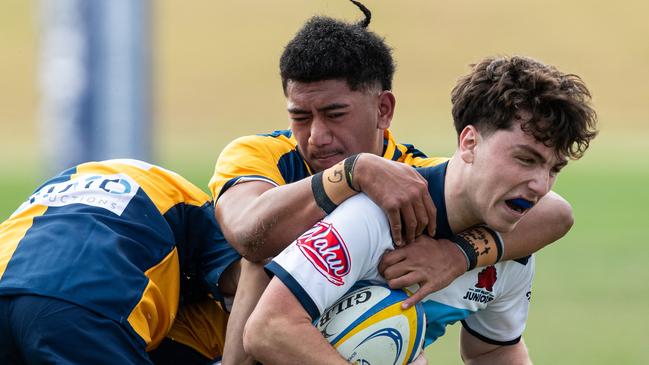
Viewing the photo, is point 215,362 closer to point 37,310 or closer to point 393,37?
point 37,310

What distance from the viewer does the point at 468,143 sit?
4.73 meters

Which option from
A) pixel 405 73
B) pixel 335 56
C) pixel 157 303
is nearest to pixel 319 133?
pixel 335 56

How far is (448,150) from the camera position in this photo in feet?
85.6

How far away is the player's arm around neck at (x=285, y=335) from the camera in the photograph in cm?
435

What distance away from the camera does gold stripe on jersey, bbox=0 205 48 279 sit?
4.63 meters

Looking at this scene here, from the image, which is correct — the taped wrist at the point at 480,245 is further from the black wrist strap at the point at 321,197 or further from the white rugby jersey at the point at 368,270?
the black wrist strap at the point at 321,197

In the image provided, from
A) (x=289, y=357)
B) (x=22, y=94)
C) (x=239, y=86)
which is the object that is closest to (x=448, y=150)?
(x=239, y=86)

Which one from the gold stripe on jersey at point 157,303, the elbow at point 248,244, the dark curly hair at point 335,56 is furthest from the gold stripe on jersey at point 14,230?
the dark curly hair at point 335,56

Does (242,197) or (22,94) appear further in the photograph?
(22,94)

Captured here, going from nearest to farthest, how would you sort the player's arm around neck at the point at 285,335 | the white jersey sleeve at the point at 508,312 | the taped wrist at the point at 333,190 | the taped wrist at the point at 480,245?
the player's arm around neck at the point at 285,335 < the taped wrist at the point at 333,190 < the taped wrist at the point at 480,245 < the white jersey sleeve at the point at 508,312

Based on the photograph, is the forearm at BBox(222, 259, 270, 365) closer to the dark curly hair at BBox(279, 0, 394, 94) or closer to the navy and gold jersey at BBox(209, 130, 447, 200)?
the navy and gold jersey at BBox(209, 130, 447, 200)

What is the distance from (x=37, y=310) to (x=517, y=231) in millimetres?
2087

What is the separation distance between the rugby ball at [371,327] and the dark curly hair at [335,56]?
1372 millimetres

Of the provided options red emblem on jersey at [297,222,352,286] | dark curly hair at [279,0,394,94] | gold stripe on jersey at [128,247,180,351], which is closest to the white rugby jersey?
red emblem on jersey at [297,222,352,286]
